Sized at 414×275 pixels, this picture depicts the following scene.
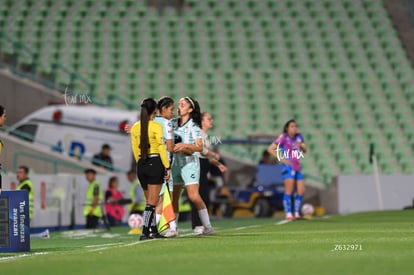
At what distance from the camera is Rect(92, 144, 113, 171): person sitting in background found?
25.9 m

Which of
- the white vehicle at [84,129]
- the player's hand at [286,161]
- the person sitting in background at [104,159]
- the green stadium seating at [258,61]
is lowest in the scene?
the player's hand at [286,161]

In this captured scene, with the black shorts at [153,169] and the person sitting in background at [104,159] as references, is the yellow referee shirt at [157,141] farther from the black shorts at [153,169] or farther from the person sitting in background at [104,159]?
the person sitting in background at [104,159]

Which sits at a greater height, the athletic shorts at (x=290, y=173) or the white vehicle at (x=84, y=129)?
the white vehicle at (x=84, y=129)

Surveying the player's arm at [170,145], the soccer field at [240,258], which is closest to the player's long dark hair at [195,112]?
the player's arm at [170,145]

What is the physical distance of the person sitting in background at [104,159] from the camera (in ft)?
85.1

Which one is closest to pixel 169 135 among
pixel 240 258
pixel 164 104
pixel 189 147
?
pixel 189 147

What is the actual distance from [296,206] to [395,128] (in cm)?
1319

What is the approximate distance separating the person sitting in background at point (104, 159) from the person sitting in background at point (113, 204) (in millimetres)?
2121

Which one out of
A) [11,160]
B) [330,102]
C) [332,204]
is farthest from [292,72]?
[11,160]

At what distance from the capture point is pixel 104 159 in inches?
1032

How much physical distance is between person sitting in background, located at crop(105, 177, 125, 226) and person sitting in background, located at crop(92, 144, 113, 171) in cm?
212

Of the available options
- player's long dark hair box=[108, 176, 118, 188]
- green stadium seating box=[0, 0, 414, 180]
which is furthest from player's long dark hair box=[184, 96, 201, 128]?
green stadium seating box=[0, 0, 414, 180]

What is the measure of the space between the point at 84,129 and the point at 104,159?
1.50m

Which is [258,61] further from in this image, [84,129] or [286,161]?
[286,161]
